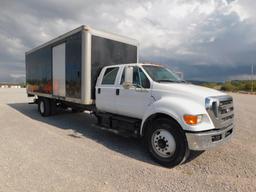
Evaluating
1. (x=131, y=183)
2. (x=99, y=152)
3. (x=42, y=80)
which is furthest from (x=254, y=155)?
(x=42, y=80)

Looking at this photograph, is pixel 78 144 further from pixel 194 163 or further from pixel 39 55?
pixel 39 55

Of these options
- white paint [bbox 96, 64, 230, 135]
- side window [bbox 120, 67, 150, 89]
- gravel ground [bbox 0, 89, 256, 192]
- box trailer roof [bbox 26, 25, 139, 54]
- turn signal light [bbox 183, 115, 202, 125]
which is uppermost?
box trailer roof [bbox 26, 25, 139, 54]

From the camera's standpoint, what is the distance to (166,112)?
4.05 metres

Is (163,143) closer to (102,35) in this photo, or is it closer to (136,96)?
(136,96)

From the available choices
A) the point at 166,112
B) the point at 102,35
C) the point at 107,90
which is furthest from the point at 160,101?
the point at 102,35

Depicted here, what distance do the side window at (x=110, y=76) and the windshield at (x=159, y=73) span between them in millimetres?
997

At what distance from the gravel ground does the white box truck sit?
1.47ft

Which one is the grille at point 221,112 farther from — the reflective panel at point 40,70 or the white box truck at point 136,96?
the reflective panel at point 40,70

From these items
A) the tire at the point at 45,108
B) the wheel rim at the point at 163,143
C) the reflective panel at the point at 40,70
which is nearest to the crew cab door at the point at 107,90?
the wheel rim at the point at 163,143

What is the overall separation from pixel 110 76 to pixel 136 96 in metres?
1.31

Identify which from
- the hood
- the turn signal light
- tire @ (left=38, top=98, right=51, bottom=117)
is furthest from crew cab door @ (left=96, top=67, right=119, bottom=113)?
tire @ (left=38, top=98, right=51, bottom=117)

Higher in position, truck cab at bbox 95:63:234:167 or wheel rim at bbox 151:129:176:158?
A: truck cab at bbox 95:63:234:167

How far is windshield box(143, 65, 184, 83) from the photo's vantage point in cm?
A: 480

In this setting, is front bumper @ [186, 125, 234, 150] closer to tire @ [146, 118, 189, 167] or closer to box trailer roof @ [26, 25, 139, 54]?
tire @ [146, 118, 189, 167]
